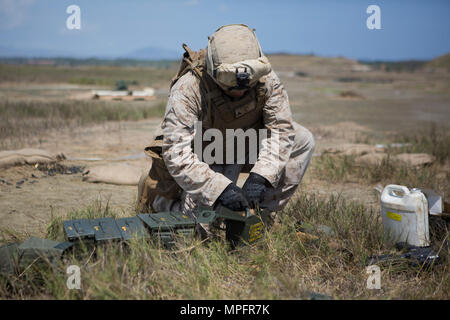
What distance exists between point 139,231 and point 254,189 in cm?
88

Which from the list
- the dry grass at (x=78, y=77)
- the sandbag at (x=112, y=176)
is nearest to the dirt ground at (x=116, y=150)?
the sandbag at (x=112, y=176)

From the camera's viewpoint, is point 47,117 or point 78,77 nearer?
point 47,117

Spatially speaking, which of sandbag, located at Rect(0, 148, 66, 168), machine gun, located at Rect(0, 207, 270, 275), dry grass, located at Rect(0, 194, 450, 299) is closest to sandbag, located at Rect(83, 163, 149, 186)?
sandbag, located at Rect(0, 148, 66, 168)

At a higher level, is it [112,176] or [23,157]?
[23,157]

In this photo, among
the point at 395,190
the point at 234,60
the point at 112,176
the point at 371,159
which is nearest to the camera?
the point at 234,60

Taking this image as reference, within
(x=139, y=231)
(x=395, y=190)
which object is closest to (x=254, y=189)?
(x=139, y=231)

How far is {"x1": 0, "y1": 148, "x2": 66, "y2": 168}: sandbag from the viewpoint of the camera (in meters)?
5.62

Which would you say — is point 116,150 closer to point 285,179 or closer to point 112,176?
point 112,176

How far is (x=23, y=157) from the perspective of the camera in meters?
5.78

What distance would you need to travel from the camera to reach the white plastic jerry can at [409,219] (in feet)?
9.86

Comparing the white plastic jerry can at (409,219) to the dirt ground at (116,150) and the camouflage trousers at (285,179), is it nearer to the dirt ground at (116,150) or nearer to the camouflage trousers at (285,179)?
the camouflage trousers at (285,179)

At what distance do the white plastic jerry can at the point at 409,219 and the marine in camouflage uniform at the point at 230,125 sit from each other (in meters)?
0.89

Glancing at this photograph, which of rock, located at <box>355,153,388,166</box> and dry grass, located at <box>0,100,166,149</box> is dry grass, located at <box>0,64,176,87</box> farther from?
rock, located at <box>355,153,388,166</box>
